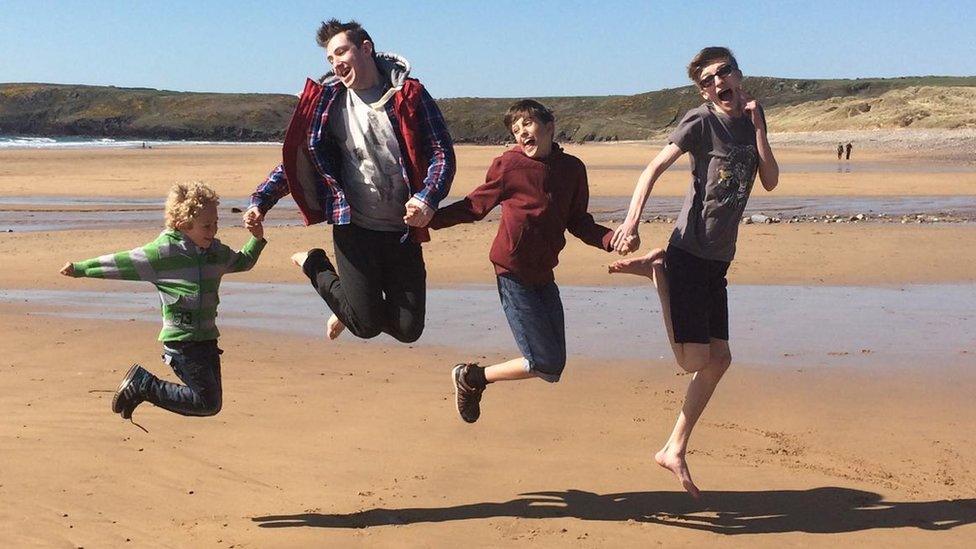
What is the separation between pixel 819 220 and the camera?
66.3 ft

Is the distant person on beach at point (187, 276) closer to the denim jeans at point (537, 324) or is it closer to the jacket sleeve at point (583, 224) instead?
the denim jeans at point (537, 324)

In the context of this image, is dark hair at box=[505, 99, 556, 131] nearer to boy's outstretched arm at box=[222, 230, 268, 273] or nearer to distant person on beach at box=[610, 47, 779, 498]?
distant person on beach at box=[610, 47, 779, 498]

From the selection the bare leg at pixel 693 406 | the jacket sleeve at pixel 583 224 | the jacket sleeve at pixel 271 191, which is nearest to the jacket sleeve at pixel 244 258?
the jacket sleeve at pixel 271 191

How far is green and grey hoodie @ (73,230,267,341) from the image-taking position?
545cm

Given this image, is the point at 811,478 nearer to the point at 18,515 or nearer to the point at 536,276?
the point at 536,276

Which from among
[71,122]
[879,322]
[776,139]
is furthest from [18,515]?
[71,122]

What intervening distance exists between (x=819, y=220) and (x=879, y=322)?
10.0 metres

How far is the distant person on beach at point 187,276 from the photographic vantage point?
5.47m

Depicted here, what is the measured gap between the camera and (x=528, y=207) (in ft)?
18.3

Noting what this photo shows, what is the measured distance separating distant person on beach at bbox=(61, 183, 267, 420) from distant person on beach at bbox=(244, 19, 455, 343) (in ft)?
1.28

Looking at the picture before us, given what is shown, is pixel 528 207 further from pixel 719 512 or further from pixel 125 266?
pixel 125 266

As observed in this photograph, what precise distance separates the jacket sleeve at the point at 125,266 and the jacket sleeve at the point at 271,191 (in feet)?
2.25

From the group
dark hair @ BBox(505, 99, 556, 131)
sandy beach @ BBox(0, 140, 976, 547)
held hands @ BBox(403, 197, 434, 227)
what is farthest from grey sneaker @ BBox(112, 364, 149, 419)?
dark hair @ BBox(505, 99, 556, 131)

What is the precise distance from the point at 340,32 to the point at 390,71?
33 cm
